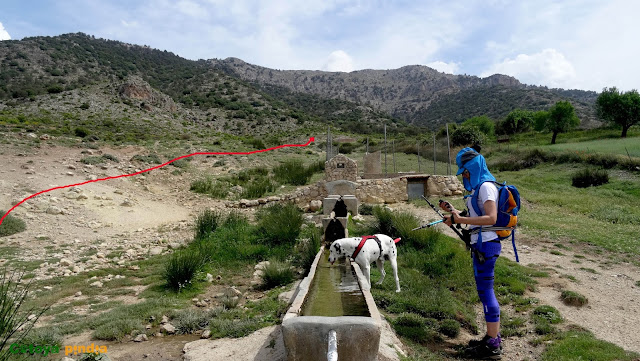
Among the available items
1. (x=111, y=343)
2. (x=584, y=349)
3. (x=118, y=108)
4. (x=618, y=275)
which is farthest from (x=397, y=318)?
(x=118, y=108)

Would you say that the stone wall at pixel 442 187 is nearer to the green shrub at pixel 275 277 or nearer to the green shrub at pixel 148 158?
the green shrub at pixel 275 277

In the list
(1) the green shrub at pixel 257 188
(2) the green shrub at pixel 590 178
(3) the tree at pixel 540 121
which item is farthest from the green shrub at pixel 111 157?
(3) the tree at pixel 540 121

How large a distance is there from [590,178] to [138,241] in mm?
19863

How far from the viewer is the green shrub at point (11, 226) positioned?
9927mm

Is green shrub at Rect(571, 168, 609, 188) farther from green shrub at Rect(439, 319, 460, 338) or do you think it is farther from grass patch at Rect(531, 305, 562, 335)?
green shrub at Rect(439, 319, 460, 338)

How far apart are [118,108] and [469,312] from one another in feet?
126

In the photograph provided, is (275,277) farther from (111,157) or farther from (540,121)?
(540,121)

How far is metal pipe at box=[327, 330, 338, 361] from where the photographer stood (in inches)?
117

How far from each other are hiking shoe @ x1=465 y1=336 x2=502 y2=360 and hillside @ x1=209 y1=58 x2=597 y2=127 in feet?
252

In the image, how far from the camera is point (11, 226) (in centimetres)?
1019

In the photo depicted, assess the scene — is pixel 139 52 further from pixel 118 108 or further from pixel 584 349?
pixel 584 349

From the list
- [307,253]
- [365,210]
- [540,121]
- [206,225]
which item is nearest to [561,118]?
[540,121]

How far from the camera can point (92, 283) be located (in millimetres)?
7281

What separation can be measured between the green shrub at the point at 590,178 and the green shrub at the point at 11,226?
74.1 feet
